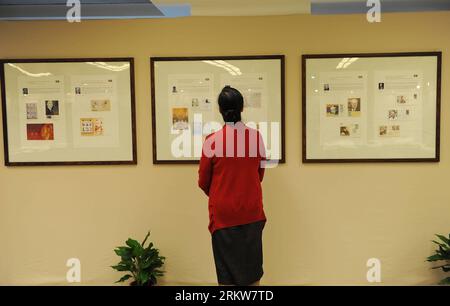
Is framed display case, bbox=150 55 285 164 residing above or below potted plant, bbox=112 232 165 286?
above

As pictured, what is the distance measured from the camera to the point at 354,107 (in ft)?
7.73

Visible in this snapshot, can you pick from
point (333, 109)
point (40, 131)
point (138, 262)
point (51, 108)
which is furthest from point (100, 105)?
point (333, 109)

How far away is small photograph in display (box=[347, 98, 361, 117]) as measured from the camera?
2348 mm

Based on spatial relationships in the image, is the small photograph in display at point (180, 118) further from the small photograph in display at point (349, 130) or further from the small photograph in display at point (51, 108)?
the small photograph in display at point (349, 130)

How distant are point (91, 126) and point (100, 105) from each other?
0.16 metres

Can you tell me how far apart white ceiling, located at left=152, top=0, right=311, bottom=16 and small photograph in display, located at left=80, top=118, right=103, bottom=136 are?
2.92 ft

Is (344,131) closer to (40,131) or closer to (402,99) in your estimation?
(402,99)

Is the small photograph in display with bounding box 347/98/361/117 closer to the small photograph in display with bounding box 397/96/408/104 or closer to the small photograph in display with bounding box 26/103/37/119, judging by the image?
the small photograph in display with bounding box 397/96/408/104

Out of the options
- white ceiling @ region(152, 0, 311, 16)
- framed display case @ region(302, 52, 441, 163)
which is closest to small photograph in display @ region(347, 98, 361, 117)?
framed display case @ region(302, 52, 441, 163)

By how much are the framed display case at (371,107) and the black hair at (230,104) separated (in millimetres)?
778

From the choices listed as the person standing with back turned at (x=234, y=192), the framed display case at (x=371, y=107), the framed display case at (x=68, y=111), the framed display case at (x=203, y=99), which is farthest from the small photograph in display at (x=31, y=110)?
the framed display case at (x=371, y=107)

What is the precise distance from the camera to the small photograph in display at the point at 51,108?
2.42 m
